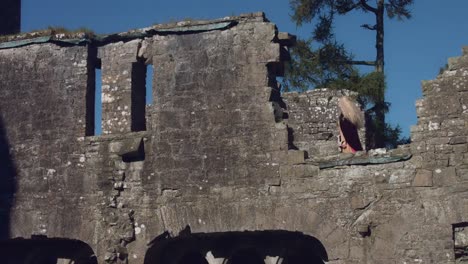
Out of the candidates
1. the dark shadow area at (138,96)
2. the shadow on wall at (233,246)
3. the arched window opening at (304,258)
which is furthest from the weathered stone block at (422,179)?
the dark shadow area at (138,96)

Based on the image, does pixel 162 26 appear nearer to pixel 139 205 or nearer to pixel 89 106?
pixel 89 106

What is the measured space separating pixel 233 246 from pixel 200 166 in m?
1.38

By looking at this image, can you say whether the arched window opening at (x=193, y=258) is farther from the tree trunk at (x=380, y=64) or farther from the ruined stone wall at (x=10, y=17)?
the tree trunk at (x=380, y=64)

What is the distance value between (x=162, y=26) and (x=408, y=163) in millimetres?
4473

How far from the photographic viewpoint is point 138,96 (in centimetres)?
1513

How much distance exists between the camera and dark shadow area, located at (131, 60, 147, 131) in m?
15.0

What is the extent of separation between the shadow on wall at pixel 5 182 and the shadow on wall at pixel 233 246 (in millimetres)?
2583

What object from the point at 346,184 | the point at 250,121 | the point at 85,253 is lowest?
the point at 85,253

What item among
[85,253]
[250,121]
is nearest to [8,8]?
[85,253]

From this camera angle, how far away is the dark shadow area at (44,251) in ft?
51.1

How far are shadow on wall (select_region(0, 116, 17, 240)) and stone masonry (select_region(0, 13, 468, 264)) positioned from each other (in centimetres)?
2

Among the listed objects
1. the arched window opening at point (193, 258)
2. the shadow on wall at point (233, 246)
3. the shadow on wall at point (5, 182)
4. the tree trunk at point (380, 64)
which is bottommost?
the arched window opening at point (193, 258)

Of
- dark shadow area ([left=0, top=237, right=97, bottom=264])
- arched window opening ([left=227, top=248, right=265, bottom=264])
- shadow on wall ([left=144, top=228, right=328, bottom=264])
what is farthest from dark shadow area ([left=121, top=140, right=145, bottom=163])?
arched window opening ([left=227, top=248, right=265, bottom=264])

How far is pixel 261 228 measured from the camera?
13711 millimetres
